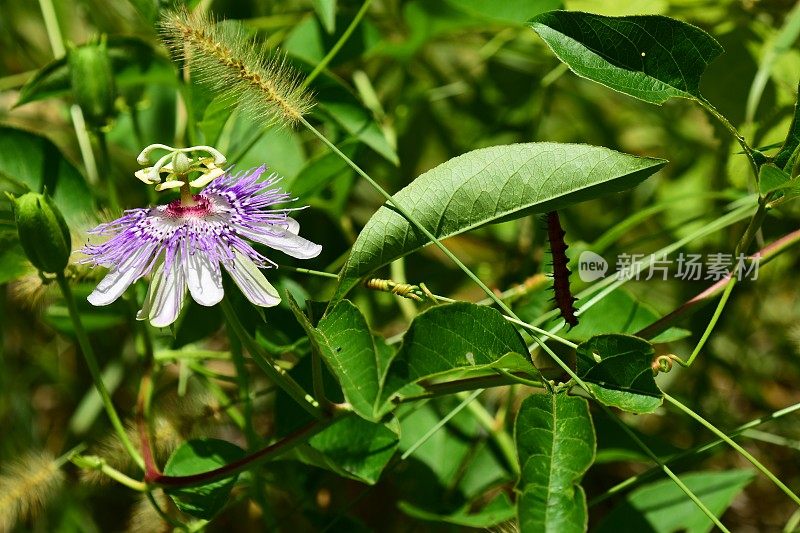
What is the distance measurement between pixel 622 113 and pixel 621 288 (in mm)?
691

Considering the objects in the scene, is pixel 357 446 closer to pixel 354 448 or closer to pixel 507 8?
pixel 354 448

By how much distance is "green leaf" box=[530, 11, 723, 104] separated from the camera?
70 centimetres

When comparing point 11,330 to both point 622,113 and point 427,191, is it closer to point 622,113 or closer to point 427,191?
point 427,191

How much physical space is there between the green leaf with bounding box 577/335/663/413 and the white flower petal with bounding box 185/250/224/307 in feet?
0.90

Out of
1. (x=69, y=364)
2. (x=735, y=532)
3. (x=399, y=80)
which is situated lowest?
(x=735, y=532)

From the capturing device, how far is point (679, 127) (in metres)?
1.36

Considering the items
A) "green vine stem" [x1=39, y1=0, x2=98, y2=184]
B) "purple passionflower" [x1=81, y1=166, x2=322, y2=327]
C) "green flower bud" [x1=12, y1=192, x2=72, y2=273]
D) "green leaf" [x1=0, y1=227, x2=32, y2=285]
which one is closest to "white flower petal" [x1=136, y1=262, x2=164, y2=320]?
"purple passionflower" [x1=81, y1=166, x2=322, y2=327]

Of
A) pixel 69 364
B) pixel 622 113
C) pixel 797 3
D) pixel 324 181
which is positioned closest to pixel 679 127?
pixel 622 113

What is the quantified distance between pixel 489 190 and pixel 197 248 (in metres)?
0.23

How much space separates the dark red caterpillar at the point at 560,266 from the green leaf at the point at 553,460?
4.2 inches

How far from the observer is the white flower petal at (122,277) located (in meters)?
0.67

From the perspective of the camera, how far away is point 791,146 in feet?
2.30

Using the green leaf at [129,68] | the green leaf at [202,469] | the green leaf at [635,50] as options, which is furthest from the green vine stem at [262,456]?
the green leaf at [129,68]

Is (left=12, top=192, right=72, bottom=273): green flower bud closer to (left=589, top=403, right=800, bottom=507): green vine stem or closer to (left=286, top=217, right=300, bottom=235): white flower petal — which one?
(left=286, top=217, right=300, bottom=235): white flower petal
